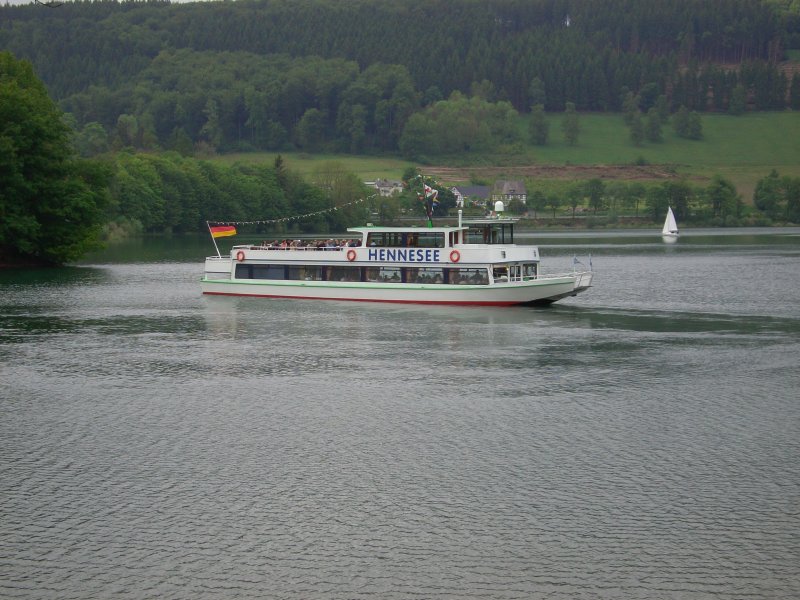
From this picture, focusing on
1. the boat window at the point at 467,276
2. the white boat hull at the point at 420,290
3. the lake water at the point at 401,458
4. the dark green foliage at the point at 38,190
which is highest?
the dark green foliage at the point at 38,190

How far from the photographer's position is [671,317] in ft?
223

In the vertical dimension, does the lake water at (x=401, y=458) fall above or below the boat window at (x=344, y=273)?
below

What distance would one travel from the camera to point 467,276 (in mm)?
71188

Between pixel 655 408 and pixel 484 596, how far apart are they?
64.1ft

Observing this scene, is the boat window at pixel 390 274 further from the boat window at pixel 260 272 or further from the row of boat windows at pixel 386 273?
the boat window at pixel 260 272

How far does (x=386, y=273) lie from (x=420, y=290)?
2.88m

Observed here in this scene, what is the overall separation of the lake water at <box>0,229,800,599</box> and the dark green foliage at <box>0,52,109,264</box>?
126 ft

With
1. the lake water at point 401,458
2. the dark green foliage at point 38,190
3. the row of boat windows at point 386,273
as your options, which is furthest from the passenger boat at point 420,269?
the dark green foliage at point 38,190

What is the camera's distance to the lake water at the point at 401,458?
2369 cm

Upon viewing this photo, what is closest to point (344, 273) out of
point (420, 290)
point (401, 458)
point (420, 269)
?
point (420, 269)

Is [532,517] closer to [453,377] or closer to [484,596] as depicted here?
[484,596]

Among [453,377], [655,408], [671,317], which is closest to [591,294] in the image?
[671,317]

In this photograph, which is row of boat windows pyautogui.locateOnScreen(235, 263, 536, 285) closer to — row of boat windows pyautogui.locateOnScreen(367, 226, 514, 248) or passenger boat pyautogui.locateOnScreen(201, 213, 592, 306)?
passenger boat pyautogui.locateOnScreen(201, 213, 592, 306)

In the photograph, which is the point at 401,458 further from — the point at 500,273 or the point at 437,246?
the point at 437,246
